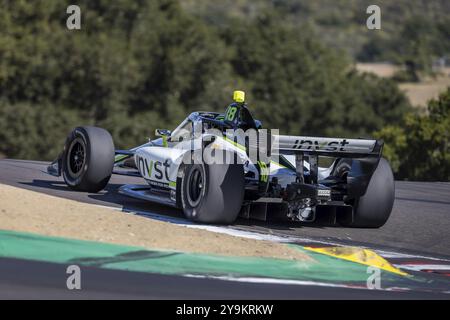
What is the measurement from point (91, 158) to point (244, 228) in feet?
8.20

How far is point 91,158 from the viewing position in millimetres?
12617

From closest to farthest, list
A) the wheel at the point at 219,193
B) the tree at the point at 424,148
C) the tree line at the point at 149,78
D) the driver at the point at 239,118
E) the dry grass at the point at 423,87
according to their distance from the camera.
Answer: the wheel at the point at 219,193, the driver at the point at 239,118, the tree at the point at 424,148, the tree line at the point at 149,78, the dry grass at the point at 423,87

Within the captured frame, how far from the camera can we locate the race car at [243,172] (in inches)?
Answer: 427

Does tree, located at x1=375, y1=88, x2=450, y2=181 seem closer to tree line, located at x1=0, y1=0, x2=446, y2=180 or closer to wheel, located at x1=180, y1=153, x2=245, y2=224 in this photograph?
tree line, located at x1=0, y1=0, x2=446, y2=180

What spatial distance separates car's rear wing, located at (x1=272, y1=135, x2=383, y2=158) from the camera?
1048cm

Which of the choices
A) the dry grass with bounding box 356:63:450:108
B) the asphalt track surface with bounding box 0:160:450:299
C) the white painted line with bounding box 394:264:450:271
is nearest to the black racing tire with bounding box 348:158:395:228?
the asphalt track surface with bounding box 0:160:450:299

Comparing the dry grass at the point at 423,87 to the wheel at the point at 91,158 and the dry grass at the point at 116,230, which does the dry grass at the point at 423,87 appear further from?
the dry grass at the point at 116,230

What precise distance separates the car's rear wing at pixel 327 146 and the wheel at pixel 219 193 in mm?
590

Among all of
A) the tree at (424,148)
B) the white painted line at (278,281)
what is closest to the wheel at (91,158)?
the white painted line at (278,281)

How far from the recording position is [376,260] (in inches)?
375

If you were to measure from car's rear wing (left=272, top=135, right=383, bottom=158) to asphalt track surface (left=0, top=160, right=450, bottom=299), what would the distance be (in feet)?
3.31

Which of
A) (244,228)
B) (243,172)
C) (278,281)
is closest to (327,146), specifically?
(243,172)
